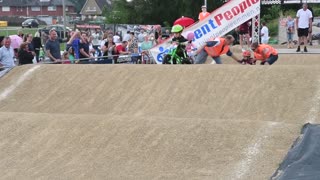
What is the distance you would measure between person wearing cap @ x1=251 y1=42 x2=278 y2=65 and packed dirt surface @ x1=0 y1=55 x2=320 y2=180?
137 centimetres

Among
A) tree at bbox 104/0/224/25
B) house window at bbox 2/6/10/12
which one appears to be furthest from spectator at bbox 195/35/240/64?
house window at bbox 2/6/10/12

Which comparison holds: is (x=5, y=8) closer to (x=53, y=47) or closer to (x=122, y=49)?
(x=122, y=49)

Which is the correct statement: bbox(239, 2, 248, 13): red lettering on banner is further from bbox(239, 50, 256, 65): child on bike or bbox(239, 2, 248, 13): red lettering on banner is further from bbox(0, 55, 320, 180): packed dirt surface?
bbox(0, 55, 320, 180): packed dirt surface

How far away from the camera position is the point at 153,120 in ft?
29.0

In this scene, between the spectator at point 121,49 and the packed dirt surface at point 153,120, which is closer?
the packed dirt surface at point 153,120

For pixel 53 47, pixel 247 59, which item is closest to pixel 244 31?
pixel 247 59

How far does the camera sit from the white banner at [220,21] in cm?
1589

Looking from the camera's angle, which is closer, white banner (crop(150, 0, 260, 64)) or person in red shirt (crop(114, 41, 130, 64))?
white banner (crop(150, 0, 260, 64))

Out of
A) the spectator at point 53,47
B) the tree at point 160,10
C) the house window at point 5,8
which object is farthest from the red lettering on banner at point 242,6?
the house window at point 5,8

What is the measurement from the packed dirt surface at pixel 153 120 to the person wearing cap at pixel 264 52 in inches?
53.9

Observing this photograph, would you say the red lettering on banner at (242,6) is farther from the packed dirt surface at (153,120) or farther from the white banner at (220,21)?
the packed dirt surface at (153,120)

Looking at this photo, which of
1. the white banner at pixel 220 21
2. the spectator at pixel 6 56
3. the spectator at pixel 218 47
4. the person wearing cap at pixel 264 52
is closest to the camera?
the person wearing cap at pixel 264 52

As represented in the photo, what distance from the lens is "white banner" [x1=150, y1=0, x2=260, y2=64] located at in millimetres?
15891

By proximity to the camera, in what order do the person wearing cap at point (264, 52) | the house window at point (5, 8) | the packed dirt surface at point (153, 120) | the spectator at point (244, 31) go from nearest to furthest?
the packed dirt surface at point (153, 120), the person wearing cap at point (264, 52), the spectator at point (244, 31), the house window at point (5, 8)
